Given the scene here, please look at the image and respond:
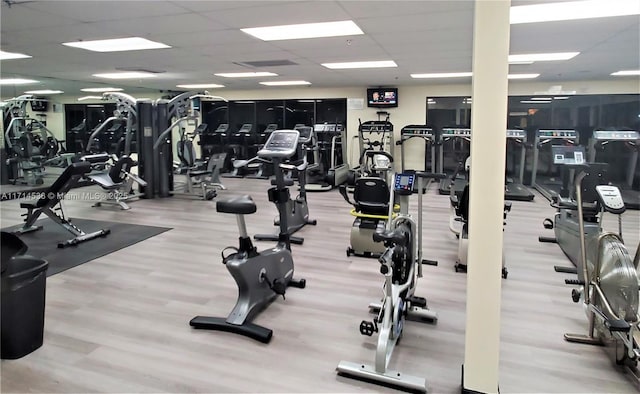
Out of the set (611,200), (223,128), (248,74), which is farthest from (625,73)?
(223,128)

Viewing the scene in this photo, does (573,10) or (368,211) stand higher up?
(573,10)

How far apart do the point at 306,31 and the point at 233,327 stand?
9.63 ft

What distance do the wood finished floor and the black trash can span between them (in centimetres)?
8

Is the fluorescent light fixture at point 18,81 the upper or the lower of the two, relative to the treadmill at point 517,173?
upper

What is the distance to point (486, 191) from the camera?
1845 mm

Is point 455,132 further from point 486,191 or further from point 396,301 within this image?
point 486,191

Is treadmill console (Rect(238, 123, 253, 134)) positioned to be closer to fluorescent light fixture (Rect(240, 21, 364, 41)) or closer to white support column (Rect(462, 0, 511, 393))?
fluorescent light fixture (Rect(240, 21, 364, 41))

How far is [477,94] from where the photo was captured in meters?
1.81

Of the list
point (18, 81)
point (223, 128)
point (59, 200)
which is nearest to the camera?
point (59, 200)

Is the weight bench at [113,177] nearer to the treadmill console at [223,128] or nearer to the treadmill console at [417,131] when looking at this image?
the treadmill console at [223,128]

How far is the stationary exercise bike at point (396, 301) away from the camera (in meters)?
2.18

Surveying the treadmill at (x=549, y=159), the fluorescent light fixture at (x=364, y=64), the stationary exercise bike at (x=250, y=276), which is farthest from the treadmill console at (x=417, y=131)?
the stationary exercise bike at (x=250, y=276)

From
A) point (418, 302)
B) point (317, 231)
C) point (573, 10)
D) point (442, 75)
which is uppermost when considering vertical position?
point (442, 75)

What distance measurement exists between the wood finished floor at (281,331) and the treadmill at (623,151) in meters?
4.15
